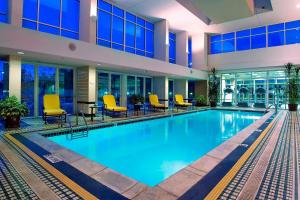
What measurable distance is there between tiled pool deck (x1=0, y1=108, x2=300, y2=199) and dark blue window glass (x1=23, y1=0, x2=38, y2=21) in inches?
253

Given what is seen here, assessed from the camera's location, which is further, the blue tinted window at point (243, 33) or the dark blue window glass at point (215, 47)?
the dark blue window glass at point (215, 47)

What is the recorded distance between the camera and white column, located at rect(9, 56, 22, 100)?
6188 mm

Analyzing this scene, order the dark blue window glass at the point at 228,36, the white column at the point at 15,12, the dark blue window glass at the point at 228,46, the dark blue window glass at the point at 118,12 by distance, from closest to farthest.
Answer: the white column at the point at 15,12 < the dark blue window glass at the point at 118,12 < the dark blue window glass at the point at 228,46 < the dark blue window glass at the point at 228,36

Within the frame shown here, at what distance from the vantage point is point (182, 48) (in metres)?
14.8

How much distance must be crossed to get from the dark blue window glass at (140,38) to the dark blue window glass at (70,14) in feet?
13.7

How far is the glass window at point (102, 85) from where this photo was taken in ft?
33.6

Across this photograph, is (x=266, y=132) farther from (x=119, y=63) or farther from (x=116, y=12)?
(x=116, y=12)

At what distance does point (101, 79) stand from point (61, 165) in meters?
7.78

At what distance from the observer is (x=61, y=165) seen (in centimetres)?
290

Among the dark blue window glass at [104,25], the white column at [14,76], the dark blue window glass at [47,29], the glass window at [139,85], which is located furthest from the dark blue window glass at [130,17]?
the white column at [14,76]

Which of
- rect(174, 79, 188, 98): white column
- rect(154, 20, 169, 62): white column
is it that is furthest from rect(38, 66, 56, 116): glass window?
rect(174, 79, 188, 98): white column

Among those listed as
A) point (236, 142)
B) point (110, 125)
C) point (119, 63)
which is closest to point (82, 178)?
point (236, 142)

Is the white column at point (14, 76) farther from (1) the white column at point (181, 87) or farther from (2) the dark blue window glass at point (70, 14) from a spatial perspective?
(1) the white column at point (181, 87)

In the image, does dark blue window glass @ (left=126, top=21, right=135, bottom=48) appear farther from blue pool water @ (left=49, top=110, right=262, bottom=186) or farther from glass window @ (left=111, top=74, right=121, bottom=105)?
blue pool water @ (left=49, top=110, right=262, bottom=186)
